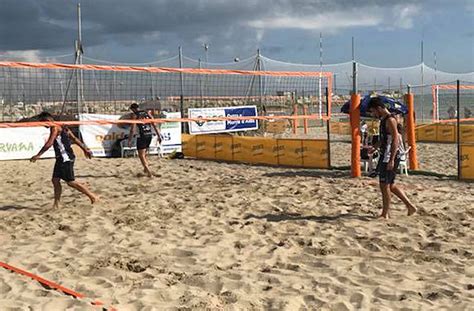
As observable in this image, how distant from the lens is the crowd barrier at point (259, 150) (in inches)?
467

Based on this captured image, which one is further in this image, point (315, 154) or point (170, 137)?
point (170, 137)

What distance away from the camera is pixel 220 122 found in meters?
17.7

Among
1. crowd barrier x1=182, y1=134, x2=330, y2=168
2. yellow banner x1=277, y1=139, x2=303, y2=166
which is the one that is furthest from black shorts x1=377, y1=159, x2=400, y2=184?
yellow banner x1=277, y1=139, x2=303, y2=166

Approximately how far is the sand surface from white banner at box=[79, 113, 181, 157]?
5581 millimetres

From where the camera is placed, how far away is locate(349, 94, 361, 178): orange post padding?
9.97 metres

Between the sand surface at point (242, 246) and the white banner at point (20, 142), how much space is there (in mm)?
4806

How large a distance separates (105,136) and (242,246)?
1027cm

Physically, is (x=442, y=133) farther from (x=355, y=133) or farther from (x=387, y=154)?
(x=387, y=154)

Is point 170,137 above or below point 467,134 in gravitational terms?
above

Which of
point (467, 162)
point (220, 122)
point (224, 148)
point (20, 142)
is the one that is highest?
point (220, 122)

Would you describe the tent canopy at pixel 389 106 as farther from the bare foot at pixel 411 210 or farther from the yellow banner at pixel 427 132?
the yellow banner at pixel 427 132

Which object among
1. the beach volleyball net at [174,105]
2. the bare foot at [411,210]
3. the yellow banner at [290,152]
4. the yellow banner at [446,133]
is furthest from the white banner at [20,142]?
the yellow banner at [446,133]

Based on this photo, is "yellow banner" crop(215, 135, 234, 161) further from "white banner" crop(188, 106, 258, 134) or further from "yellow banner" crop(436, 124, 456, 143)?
"yellow banner" crop(436, 124, 456, 143)

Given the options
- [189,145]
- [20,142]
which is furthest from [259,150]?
[20,142]
